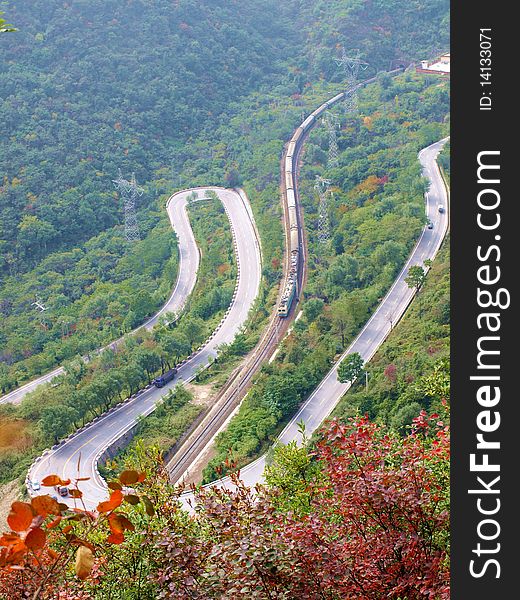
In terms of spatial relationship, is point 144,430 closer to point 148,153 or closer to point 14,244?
point 14,244

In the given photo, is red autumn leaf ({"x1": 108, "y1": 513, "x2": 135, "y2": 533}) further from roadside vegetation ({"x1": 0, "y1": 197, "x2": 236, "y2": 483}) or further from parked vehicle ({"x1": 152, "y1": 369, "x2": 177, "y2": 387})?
parked vehicle ({"x1": 152, "y1": 369, "x2": 177, "y2": 387})

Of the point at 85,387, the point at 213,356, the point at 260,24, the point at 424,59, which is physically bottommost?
the point at 85,387

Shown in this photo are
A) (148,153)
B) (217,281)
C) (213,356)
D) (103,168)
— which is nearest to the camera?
(213,356)

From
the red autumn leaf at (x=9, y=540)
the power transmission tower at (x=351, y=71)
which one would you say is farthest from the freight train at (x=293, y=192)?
the red autumn leaf at (x=9, y=540)

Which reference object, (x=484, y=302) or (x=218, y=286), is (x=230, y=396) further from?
(x=484, y=302)

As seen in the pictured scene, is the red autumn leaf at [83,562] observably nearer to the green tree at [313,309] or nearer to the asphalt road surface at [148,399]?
the asphalt road surface at [148,399]

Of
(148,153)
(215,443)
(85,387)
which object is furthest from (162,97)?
(215,443)
